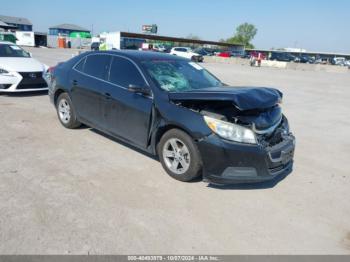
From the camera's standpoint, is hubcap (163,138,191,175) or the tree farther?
the tree

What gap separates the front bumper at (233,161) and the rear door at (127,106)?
1073mm

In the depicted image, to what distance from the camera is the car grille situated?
9070 mm

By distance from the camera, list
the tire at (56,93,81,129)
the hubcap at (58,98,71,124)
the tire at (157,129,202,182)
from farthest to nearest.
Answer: the hubcap at (58,98,71,124), the tire at (56,93,81,129), the tire at (157,129,202,182)

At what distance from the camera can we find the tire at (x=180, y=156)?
4.05 meters

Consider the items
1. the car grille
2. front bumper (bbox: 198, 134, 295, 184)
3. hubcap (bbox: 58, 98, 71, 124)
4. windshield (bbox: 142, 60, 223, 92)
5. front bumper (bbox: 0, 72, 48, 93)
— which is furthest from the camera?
the car grille

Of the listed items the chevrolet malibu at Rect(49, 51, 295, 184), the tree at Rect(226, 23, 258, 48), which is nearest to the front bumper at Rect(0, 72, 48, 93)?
the chevrolet malibu at Rect(49, 51, 295, 184)

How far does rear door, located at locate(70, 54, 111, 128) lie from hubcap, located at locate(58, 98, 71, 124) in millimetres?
394

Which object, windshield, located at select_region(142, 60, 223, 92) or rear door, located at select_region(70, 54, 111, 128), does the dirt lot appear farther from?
windshield, located at select_region(142, 60, 223, 92)

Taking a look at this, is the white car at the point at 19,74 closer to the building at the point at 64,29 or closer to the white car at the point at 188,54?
the white car at the point at 188,54

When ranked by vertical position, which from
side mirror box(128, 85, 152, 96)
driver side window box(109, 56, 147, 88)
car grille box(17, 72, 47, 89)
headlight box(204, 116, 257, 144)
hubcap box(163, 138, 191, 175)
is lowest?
hubcap box(163, 138, 191, 175)

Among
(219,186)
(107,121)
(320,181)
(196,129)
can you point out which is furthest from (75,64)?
(320,181)

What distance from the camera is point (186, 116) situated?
407 centimetres

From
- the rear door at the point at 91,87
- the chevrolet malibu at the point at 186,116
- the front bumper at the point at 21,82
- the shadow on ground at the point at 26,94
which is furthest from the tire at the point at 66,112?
the shadow on ground at the point at 26,94

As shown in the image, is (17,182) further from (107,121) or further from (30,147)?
(107,121)
